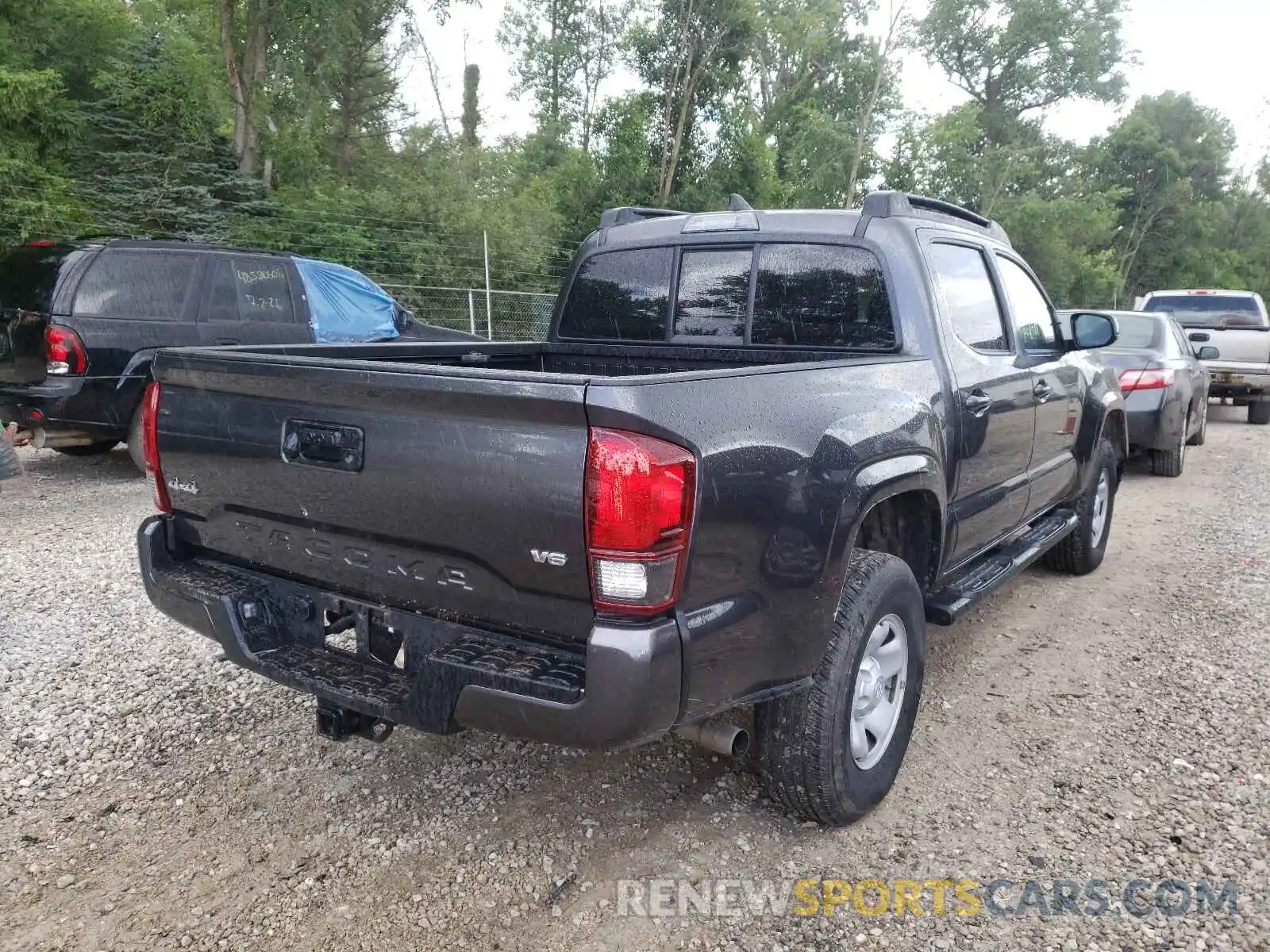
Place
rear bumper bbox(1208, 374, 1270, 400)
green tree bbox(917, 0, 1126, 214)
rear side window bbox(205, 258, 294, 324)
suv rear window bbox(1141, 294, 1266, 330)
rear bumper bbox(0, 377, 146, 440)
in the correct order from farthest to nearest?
1. green tree bbox(917, 0, 1126, 214)
2. suv rear window bbox(1141, 294, 1266, 330)
3. rear bumper bbox(1208, 374, 1270, 400)
4. rear side window bbox(205, 258, 294, 324)
5. rear bumper bbox(0, 377, 146, 440)

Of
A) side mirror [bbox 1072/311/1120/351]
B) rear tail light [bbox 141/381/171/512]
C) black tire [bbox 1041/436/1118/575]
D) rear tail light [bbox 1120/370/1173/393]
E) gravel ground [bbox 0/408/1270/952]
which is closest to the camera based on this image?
gravel ground [bbox 0/408/1270/952]

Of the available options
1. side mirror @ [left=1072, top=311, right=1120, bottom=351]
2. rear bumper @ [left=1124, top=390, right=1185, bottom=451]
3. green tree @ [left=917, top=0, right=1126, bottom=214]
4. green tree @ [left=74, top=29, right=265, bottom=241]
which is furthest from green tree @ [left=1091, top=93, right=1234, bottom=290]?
side mirror @ [left=1072, top=311, right=1120, bottom=351]

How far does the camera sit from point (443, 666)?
85.7 inches

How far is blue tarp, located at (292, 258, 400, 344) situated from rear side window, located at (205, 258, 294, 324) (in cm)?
23

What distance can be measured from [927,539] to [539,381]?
6.05ft

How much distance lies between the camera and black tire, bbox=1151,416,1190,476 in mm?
8906

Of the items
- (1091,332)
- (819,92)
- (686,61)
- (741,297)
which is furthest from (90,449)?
(819,92)

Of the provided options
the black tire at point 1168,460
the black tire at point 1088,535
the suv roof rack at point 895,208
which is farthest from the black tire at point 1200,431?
the suv roof rack at point 895,208

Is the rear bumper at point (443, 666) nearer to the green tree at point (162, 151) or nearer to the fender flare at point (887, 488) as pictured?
the fender flare at point (887, 488)

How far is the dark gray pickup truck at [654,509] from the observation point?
2.03m

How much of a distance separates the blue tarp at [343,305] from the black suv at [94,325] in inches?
Answer: 38.6

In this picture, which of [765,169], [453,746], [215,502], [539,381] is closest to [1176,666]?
[453,746]

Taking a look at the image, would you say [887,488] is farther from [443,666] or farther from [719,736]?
[443,666]

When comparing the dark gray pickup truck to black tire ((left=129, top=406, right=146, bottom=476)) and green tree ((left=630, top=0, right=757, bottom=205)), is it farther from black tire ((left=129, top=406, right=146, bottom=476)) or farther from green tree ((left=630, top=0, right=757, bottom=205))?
green tree ((left=630, top=0, right=757, bottom=205))
